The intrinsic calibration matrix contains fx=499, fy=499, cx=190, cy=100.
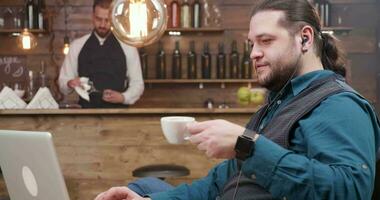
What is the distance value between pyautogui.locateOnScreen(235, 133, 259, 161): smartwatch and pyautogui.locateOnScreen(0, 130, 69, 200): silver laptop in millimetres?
456

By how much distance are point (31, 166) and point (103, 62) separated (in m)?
3.41

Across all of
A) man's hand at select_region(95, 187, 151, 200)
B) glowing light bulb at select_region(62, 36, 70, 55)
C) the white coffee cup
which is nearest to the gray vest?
the white coffee cup

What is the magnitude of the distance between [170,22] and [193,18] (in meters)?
0.25

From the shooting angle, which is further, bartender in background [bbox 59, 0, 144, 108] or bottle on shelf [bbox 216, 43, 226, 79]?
bottle on shelf [bbox 216, 43, 226, 79]

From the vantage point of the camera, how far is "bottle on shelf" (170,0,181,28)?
5.22 metres

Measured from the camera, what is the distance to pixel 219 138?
46.5 inches

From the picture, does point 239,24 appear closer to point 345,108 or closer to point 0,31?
point 0,31

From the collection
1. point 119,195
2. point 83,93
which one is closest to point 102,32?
point 83,93

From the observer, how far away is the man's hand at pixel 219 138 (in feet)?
3.87

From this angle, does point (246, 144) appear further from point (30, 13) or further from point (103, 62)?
point (30, 13)

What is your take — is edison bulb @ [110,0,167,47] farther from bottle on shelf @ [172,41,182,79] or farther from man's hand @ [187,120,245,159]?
bottle on shelf @ [172,41,182,79]

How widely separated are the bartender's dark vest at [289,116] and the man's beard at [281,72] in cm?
7

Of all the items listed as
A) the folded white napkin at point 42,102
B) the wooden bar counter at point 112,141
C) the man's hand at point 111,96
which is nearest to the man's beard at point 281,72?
the wooden bar counter at point 112,141

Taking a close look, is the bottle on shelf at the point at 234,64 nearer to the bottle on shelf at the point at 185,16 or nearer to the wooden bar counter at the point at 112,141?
the bottle on shelf at the point at 185,16
